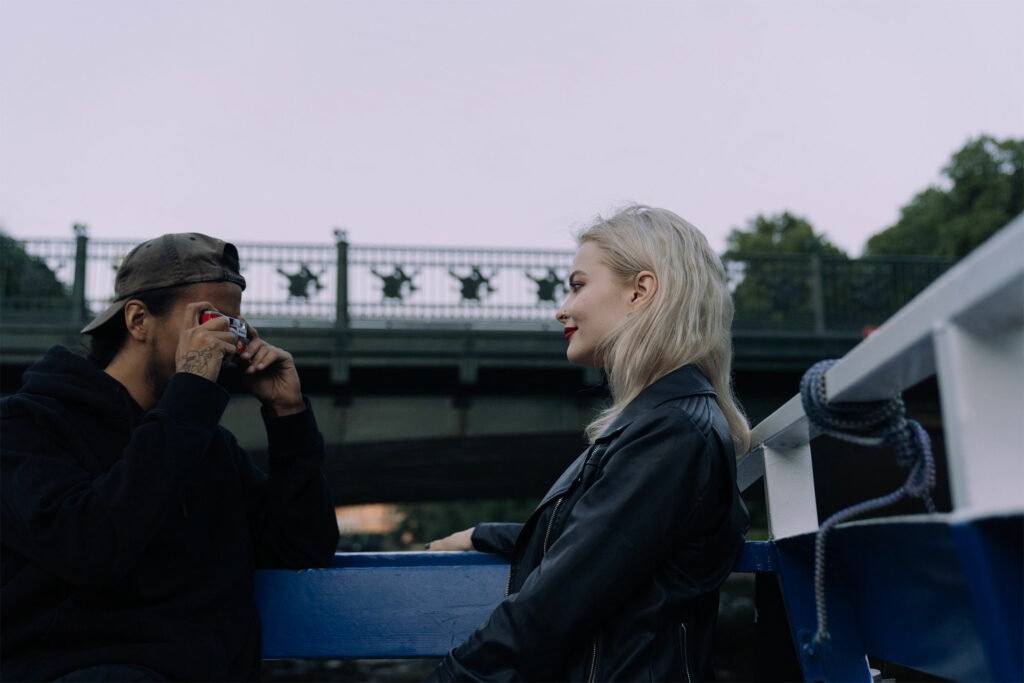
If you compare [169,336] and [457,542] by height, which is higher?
[169,336]

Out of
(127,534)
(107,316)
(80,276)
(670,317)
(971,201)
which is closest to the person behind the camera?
(127,534)

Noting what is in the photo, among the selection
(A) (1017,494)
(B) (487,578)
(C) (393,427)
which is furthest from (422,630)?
(C) (393,427)

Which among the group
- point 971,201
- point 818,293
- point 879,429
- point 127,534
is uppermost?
point 971,201

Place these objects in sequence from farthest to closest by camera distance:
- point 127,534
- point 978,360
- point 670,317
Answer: point 670,317
point 127,534
point 978,360

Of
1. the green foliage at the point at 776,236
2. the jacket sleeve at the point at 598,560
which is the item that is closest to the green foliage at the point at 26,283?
the jacket sleeve at the point at 598,560

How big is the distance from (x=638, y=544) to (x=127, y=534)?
3.40ft

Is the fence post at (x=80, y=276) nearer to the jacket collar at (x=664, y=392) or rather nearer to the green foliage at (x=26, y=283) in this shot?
the green foliage at (x=26, y=283)

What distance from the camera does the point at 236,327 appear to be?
2.26 m

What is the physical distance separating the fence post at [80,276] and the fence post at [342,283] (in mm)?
3467

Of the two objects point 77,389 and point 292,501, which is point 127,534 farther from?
point 292,501

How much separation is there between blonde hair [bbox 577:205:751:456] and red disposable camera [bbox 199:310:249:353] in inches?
36.6

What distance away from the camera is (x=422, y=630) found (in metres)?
2.10

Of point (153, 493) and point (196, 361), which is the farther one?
point (196, 361)

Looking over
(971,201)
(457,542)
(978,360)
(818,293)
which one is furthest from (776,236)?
(978,360)
